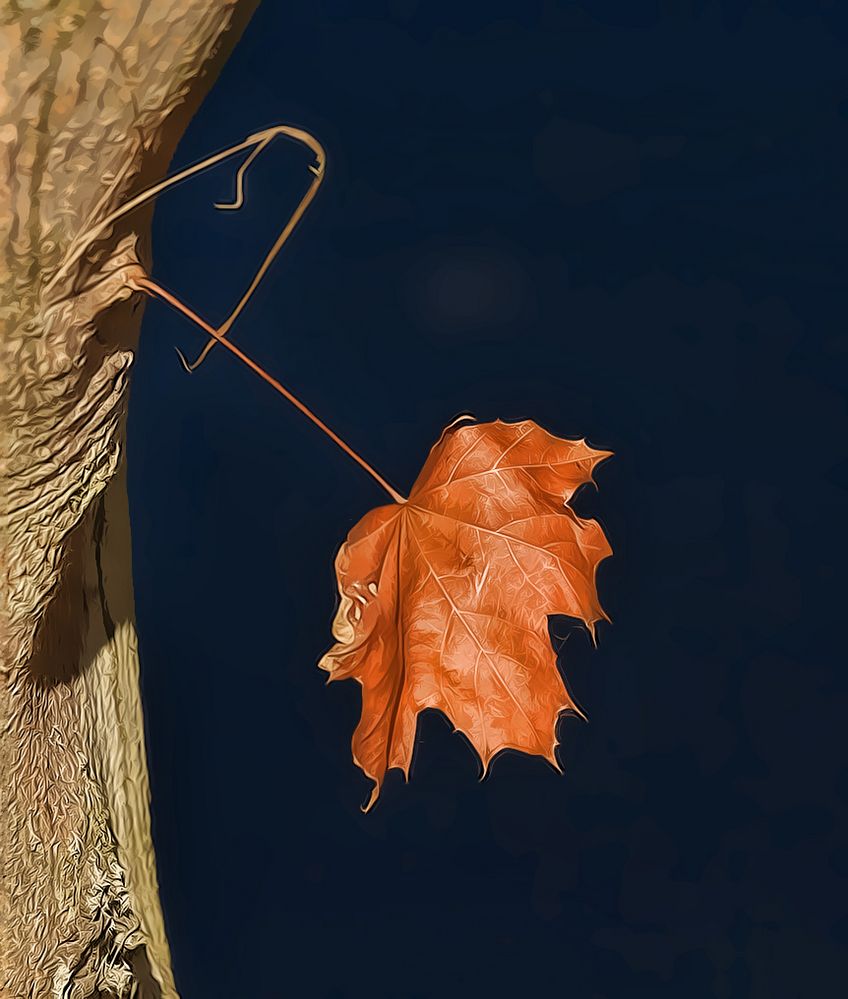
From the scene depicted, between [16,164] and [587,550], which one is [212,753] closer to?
[587,550]

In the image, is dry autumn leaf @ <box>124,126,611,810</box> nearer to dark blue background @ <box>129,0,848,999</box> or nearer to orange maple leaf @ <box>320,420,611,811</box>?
orange maple leaf @ <box>320,420,611,811</box>

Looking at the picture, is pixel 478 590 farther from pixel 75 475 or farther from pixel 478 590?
pixel 75 475

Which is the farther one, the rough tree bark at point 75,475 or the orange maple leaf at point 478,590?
the orange maple leaf at point 478,590

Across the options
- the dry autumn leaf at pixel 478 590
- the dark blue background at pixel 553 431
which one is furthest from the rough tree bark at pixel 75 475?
the dark blue background at pixel 553 431

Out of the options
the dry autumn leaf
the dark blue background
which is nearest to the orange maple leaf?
the dry autumn leaf

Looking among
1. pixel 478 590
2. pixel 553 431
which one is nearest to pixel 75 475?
pixel 478 590

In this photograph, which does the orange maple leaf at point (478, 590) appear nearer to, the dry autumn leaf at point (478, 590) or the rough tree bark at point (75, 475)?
the dry autumn leaf at point (478, 590)

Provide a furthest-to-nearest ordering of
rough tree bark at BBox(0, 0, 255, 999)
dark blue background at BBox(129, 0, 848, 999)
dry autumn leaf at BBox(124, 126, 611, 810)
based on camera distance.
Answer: dark blue background at BBox(129, 0, 848, 999) → dry autumn leaf at BBox(124, 126, 611, 810) → rough tree bark at BBox(0, 0, 255, 999)

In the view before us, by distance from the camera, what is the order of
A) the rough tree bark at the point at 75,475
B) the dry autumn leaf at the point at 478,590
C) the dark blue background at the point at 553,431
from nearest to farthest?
the rough tree bark at the point at 75,475 < the dry autumn leaf at the point at 478,590 < the dark blue background at the point at 553,431
